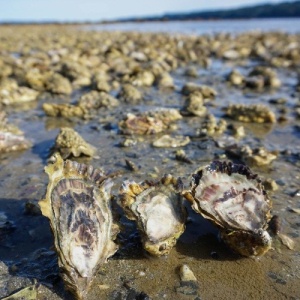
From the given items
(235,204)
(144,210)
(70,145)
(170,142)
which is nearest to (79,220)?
(144,210)

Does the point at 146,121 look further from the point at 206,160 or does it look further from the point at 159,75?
the point at 159,75

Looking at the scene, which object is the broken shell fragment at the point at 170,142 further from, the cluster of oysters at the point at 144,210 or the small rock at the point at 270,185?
the cluster of oysters at the point at 144,210

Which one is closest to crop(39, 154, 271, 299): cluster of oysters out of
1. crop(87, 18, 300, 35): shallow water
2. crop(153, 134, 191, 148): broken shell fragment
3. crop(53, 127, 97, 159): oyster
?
crop(53, 127, 97, 159): oyster

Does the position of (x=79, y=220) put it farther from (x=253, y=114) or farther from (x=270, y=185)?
(x=253, y=114)

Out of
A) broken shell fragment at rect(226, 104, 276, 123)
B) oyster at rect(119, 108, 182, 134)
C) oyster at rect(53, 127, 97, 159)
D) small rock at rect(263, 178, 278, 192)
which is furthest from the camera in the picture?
broken shell fragment at rect(226, 104, 276, 123)

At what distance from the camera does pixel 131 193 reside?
2.35 m

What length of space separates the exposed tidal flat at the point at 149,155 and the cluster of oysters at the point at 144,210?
150mm

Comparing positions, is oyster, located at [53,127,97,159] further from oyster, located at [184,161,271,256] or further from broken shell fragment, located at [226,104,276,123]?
broken shell fragment, located at [226,104,276,123]

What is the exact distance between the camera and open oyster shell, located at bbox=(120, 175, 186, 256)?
2.29 meters

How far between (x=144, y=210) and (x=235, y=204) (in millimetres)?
666

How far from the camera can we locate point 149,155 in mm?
4305

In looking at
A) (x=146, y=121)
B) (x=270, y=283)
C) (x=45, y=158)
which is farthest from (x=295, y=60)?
(x=270, y=283)

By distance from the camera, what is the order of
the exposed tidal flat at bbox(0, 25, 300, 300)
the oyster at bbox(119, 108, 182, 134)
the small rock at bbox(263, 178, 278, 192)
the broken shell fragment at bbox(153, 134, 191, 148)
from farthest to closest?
the oyster at bbox(119, 108, 182, 134) < the broken shell fragment at bbox(153, 134, 191, 148) < the small rock at bbox(263, 178, 278, 192) < the exposed tidal flat at bbox(0, 25, 300, 300)

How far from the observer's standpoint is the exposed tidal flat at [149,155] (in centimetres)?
227
